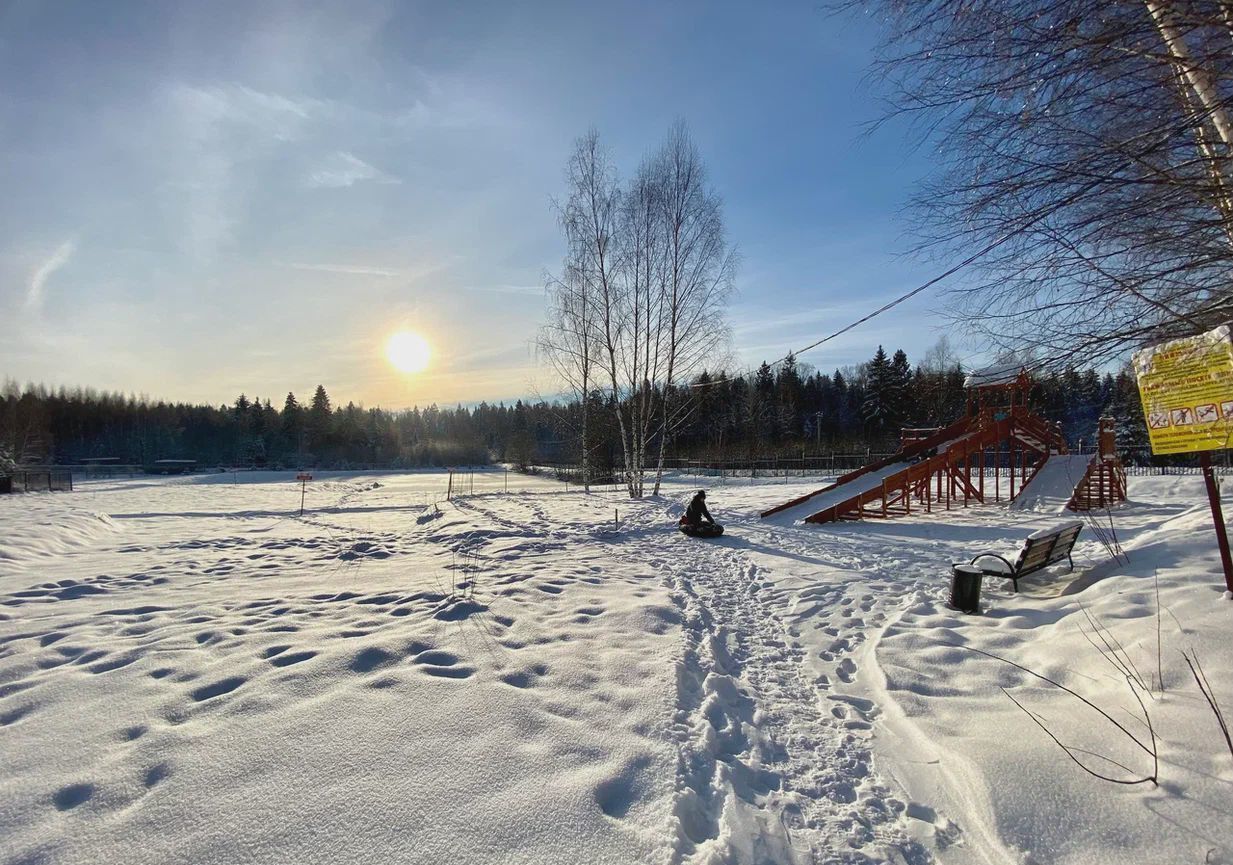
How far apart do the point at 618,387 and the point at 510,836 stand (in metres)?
16.4

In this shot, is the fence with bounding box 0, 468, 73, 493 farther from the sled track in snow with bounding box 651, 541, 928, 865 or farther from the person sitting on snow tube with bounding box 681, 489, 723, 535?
the sled track in snow with bounding box 651, 541, 928, 865

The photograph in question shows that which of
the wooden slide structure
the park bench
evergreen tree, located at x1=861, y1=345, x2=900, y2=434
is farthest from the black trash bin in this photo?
evergreen tree, located at x1=861, y1=345, x2=900, y2=434

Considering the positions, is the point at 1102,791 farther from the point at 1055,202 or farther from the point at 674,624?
the point at 674,624

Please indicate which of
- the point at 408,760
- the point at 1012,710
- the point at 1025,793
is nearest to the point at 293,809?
the point at 408,760

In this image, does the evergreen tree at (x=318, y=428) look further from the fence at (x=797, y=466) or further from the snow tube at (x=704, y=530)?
the snow tube at (x=704, y=530)

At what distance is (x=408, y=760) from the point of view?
2.95 metres

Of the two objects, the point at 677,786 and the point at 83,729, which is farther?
the point at 83,729

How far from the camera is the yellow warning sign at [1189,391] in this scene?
11.4ft

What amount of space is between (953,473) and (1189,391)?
13458mm

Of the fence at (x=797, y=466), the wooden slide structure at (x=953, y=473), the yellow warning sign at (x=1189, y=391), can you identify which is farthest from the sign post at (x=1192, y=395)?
the fence at (x=797, y=466)

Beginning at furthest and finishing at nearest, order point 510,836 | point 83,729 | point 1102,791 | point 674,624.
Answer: point 674,624 < point 83,729 < point 1102,791 < point 510,836

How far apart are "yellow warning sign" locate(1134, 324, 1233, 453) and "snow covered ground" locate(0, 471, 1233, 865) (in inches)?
51.0

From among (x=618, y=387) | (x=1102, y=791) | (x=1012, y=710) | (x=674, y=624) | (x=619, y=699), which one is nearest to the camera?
(x=1102, y=791)

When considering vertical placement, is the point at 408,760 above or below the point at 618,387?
below
